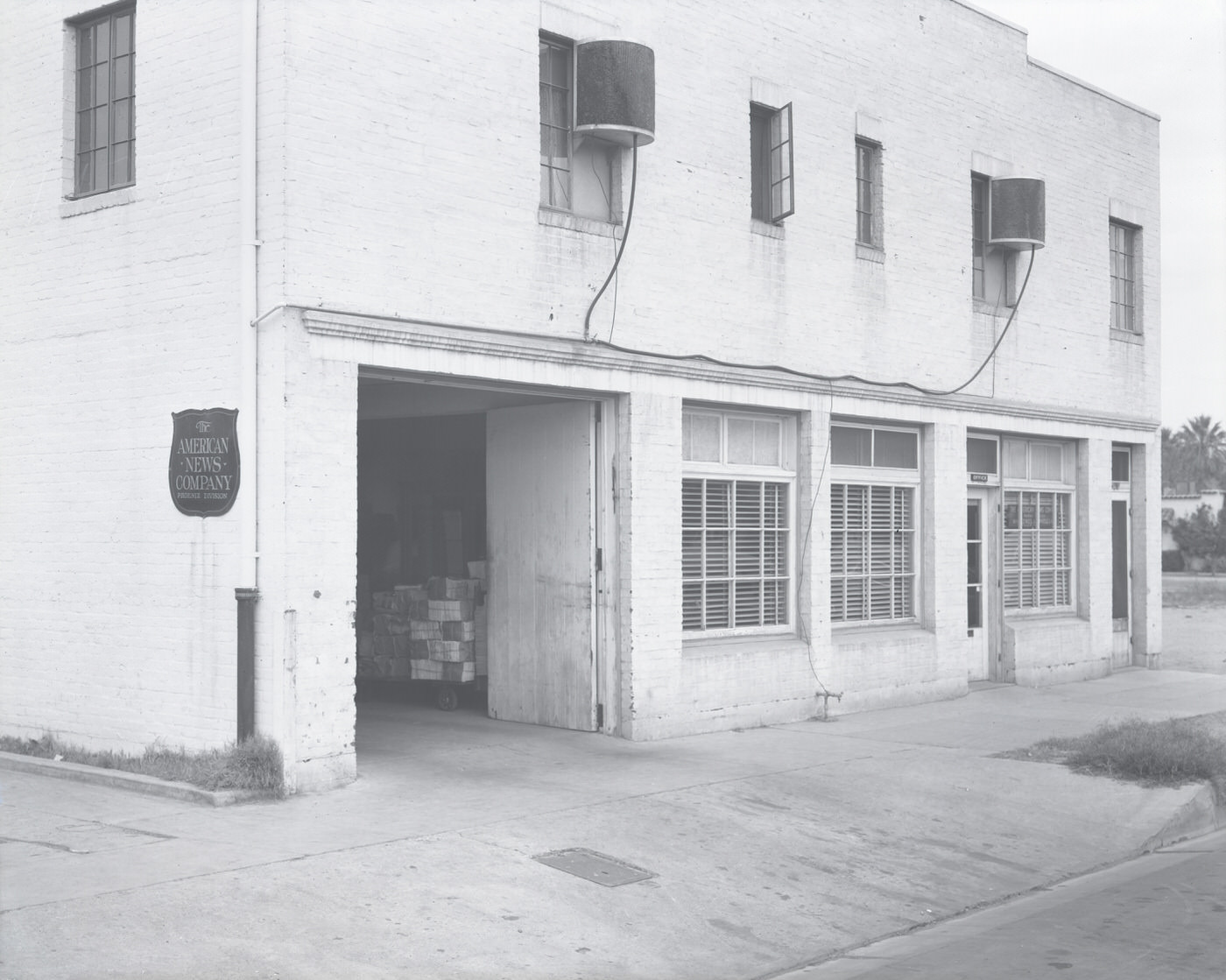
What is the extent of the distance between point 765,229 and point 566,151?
2.59m

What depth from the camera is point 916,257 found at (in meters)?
16.3

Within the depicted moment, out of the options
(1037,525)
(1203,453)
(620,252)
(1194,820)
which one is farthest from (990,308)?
(1203,453)

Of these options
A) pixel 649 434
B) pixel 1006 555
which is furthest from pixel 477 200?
pixel 1006 555

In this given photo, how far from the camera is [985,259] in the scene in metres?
17.8

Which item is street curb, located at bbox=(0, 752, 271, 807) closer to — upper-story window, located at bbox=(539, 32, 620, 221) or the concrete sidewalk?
the concrete sidewalk

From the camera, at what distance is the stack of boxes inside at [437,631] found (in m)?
14.4

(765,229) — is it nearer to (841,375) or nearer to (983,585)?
(841,375)

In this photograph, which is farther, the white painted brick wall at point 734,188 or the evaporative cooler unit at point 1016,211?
the evaporative cooler unit at point 1016,211

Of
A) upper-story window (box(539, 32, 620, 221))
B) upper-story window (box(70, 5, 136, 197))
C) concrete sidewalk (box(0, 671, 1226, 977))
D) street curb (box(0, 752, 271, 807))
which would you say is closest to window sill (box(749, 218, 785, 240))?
upper-story window (box(539, 32, 620, 221))

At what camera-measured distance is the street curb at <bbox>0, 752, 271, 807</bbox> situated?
979cm

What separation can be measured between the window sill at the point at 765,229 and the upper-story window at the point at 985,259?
13.3 feet

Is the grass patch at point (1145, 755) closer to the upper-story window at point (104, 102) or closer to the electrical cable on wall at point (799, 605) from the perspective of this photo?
the electrical cable on wall at point (799, 605)

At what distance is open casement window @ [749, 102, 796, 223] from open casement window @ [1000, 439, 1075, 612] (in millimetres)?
5589

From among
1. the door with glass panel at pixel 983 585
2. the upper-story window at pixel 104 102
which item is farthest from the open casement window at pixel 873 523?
the upper-story window at pixel 104 102
